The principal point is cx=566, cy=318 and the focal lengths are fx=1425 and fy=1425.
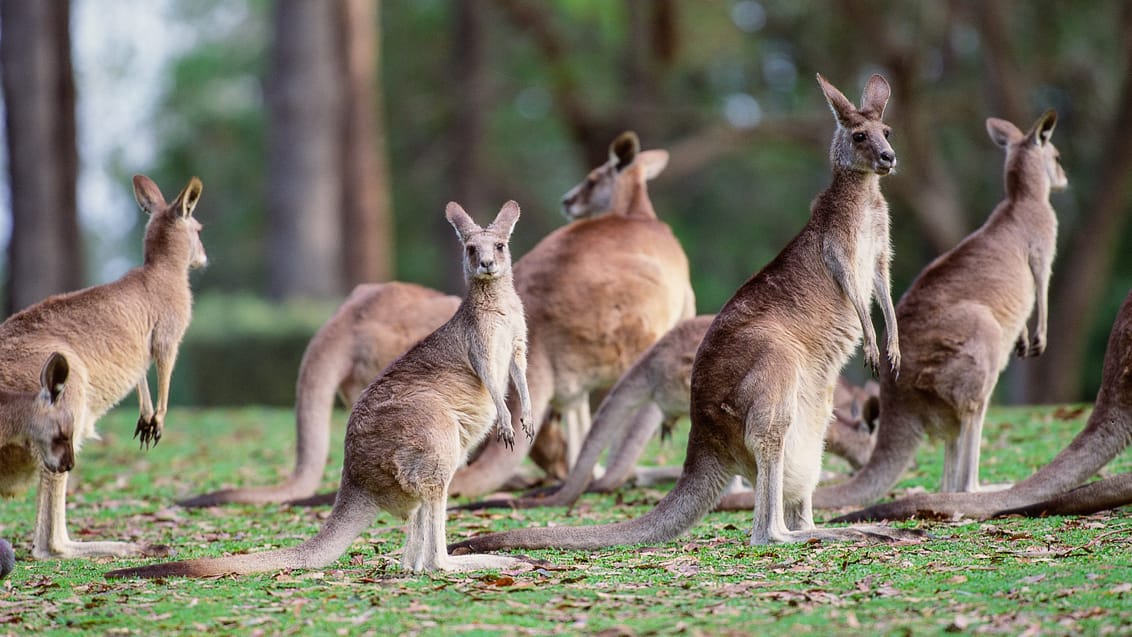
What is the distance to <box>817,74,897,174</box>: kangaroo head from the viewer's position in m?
5.77

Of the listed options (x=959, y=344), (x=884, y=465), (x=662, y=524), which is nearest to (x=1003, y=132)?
(x=959, y=344)

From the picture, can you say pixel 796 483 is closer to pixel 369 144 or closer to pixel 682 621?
pixel 682 621

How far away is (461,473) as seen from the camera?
24.1 ft

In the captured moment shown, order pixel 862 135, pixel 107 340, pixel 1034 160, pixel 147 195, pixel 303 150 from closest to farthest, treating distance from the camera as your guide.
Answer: pixel 862 135 → pixel 107 340 → pixel 147 195 → pixel 1034 160 → pixel 303 150

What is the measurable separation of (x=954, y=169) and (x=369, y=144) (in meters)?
9.35

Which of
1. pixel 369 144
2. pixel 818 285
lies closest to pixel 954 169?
pixel 369 144

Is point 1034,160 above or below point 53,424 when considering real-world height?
above

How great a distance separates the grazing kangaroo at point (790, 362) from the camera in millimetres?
5461

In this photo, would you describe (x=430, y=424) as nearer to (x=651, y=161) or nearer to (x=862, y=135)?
(x=862, y=135)

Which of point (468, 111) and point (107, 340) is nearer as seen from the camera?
point (107, 340)

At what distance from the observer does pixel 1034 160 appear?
7.16 metres

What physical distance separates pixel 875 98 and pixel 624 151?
3.19 m

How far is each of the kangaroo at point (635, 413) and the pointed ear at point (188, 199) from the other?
1.94m

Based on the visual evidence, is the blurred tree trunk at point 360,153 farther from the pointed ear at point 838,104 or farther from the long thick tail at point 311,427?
the pointed ear at point 838,104
